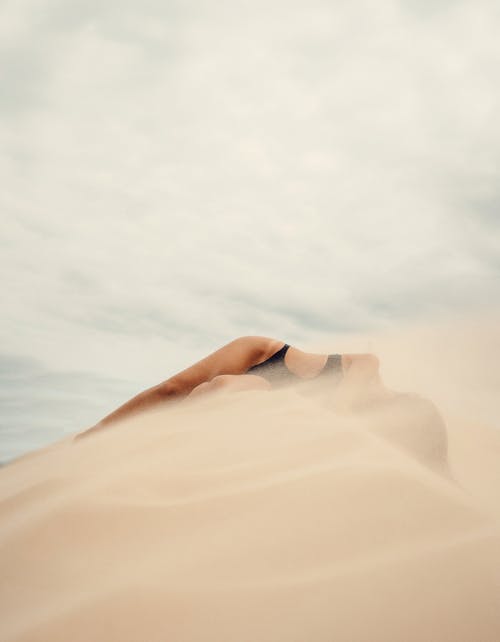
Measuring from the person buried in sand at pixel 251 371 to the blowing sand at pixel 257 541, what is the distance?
2.05ft

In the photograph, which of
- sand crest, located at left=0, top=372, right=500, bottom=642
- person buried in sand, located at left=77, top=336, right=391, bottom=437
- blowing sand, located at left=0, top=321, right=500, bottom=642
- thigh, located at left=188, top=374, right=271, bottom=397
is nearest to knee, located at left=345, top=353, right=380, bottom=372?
person buried in sand, located at left=77, top=336, right=391, bottom=437

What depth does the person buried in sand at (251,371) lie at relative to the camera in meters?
2.29

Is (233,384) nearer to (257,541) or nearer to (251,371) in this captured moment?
(251,371)

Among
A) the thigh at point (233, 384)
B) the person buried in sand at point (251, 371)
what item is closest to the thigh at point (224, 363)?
the person buried in sand at point (251, 371)

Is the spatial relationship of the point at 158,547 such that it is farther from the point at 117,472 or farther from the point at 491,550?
the point at 491,550

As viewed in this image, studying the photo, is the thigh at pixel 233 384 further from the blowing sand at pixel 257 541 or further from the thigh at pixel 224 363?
the blowing sand at pixel 257 541

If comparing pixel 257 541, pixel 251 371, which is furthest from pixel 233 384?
pixel 257 541

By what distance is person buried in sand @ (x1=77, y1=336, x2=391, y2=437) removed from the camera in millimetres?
2287

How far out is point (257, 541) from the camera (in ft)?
3.14

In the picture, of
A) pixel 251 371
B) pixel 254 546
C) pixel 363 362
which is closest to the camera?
pixel 254 546

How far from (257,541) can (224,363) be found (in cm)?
166

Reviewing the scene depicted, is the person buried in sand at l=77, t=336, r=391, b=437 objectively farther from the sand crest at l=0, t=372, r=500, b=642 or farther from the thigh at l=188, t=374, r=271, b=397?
the sand crest at l=0, t=372, r=500, b=642

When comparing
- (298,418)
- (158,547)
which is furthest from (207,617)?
(298,418)

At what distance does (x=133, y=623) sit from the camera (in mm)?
759
